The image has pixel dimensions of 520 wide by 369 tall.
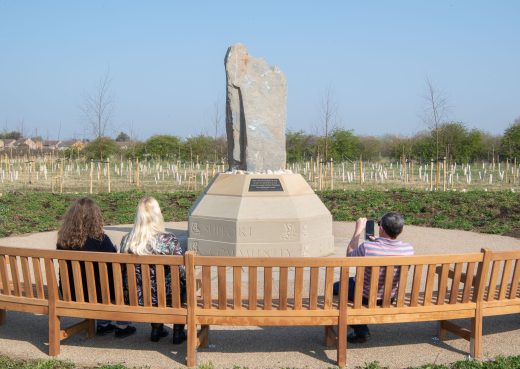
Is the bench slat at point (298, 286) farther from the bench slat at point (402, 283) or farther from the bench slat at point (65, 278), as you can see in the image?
the bench slat at point (65, 278)

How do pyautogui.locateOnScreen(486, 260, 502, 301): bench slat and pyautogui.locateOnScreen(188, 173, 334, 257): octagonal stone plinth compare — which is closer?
pyautogui.locateOnScreen(486, 260, 502, 301): bench slat

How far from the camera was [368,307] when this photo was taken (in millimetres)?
4527

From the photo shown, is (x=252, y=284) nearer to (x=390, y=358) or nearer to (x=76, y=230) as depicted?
(x=390, y=358)

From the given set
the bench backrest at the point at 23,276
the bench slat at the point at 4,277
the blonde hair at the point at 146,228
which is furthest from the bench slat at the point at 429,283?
the bench slat at the point at 4,277

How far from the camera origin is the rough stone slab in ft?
30.3

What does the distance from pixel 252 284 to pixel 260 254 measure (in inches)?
139

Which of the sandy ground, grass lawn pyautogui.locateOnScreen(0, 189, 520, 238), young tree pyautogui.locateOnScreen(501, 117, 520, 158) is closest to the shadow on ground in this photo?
the sandy ground

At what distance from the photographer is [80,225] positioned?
497 cm

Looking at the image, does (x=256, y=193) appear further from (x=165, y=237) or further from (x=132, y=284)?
(x=132, y=284)

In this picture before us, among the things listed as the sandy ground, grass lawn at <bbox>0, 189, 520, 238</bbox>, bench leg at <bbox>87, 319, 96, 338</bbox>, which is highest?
grass lawn at <bbox>0, 189, 520, 238</bbox>

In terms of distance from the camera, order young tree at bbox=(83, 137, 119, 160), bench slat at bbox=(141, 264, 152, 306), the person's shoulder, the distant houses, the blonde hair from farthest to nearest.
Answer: young tree at bbox=(83, 137, 119, 160), the distant houses, the person's shoulder, the blonde hair, bench slat at bbox=(141, 264, 152, 306)

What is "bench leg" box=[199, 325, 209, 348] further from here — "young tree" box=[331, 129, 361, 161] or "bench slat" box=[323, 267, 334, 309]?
"young tree" box=[331, 129, 361, 161]

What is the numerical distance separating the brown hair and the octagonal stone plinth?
3090mm

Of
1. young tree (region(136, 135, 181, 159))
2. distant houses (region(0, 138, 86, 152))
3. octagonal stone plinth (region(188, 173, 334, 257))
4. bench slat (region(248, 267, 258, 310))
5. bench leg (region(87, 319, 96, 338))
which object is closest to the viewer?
bench slat (region(248, 267, 258, 310))
